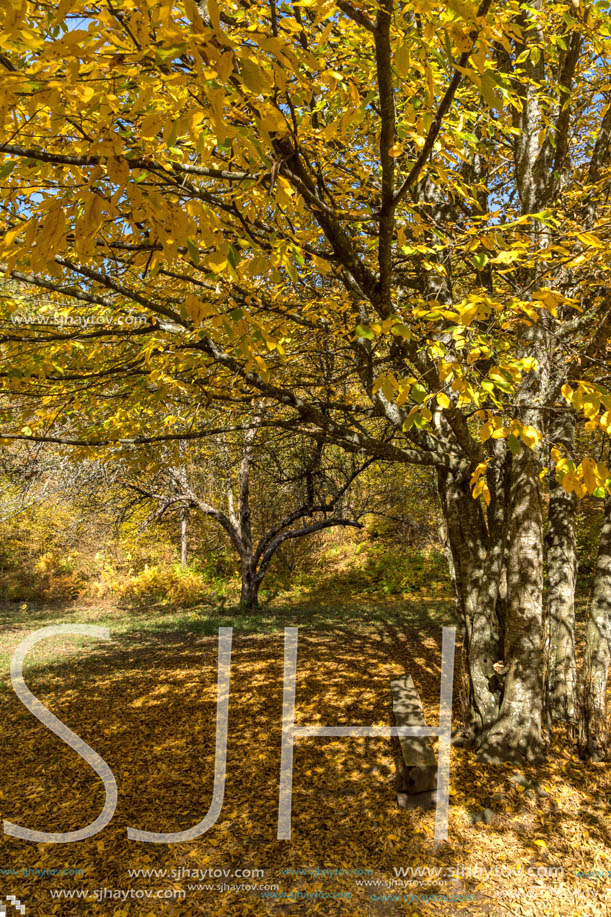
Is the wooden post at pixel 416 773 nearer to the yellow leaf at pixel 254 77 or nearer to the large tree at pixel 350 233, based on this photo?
the large tree at pixel 350 233

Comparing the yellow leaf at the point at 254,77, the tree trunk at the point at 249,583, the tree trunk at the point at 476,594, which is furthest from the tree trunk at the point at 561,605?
the tree trunk at the point at 249,583

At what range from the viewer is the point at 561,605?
14.2 ft

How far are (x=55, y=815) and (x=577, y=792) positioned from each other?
337cm

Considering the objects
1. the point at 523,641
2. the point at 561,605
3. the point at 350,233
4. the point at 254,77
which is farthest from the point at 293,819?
the point at 350,233

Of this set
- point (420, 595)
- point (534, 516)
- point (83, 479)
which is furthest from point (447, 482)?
point (420, 595)

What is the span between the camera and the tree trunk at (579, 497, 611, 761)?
371 centimetres

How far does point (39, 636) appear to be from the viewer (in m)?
9.20

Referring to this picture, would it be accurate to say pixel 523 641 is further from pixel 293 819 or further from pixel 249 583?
pixel 249 583

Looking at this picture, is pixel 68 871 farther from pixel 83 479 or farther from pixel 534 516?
pixel 83 479

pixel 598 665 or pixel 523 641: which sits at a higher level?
pixel 523 641

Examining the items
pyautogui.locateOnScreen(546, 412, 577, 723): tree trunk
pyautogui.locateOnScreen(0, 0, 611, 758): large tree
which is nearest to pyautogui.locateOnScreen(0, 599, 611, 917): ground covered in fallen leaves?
pyautogui.locateOnScreen(546, 412, 577, 723): tree trunk

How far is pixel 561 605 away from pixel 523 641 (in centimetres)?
84

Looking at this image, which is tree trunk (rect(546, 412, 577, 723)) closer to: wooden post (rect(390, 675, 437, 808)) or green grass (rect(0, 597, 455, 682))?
wooden post (rect(390, 675, 437, 808))

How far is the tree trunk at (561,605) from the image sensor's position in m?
4.16
